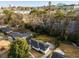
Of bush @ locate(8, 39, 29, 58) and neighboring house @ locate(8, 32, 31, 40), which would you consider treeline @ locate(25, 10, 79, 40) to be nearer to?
neighboring house @ locate(8, 32, 31, 40)

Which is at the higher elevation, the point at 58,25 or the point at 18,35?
the point at 58,25

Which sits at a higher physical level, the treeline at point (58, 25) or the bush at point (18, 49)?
the treeline at point (58, 25)

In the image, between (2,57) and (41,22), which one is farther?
(41,22)

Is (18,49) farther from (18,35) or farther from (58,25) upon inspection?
Result: (58,25)

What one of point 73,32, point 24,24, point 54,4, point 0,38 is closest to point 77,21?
point 73,32

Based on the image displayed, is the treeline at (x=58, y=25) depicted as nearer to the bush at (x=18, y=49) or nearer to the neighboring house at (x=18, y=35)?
the neighboring house at (x=18, y=35)

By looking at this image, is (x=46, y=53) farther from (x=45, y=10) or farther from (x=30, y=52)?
(x=45, y=10)

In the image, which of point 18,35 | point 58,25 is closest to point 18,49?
point 18,35

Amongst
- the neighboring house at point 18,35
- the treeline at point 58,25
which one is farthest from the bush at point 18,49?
the treeline at point 58,25

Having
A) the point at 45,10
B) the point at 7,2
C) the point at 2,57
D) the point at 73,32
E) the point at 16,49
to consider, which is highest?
the point at 7,2
